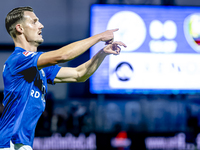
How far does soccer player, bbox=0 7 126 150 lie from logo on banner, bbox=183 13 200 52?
A: 16.7ft

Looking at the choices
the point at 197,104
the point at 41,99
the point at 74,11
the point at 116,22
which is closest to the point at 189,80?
the point at 197,104

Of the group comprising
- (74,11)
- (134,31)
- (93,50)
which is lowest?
(93,50)

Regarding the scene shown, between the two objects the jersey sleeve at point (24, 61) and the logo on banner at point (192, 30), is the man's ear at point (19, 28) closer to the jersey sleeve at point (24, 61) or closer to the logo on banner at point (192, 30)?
the jersey sleeve at point (24, 61)

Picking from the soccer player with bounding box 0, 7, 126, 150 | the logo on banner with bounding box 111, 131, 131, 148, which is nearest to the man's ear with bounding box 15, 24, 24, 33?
the soccer player with bounding box 0, 7, 126, 150

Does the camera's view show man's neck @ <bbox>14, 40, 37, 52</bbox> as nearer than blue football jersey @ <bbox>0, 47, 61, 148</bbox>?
No

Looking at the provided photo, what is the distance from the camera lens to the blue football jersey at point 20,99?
1.98m

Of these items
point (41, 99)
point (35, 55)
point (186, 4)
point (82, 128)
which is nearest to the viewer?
point (35, 55)

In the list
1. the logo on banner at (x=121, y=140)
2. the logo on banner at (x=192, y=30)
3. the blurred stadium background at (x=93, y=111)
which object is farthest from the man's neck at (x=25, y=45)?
the logo on banner at (x=192, y=30)

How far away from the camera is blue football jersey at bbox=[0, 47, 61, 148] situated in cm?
198

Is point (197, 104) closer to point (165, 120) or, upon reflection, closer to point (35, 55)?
point (165, 120)

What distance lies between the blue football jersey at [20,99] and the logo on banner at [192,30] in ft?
17.8

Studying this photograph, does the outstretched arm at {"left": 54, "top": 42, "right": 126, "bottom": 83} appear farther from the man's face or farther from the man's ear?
the man's ear

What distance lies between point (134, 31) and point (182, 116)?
7.15ft

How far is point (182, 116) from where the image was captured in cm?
689
